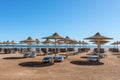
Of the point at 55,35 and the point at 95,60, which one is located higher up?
the point at 55,35

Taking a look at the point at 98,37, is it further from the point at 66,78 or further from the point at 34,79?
the point at 34,79

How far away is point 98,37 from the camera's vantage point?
21.5m

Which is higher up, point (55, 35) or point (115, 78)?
point (55, 35)

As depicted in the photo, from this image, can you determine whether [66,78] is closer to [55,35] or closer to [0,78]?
[0,78]

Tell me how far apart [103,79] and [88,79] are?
1.02 m

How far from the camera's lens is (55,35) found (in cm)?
2228

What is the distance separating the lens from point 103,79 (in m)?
12.8

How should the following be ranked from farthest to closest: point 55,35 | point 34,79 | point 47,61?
point 55,35 < point 47,61 < point 34,79

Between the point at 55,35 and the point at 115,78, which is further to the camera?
the point at 55,35

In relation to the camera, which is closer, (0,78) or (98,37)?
(0,78)

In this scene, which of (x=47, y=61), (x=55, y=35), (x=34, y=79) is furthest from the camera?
(x=55, y=35)

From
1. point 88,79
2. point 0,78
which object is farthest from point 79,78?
point 0,78

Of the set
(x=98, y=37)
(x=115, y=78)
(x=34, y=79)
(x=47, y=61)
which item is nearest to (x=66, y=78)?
(x=34, y=79)

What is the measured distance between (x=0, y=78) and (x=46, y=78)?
310 cm
